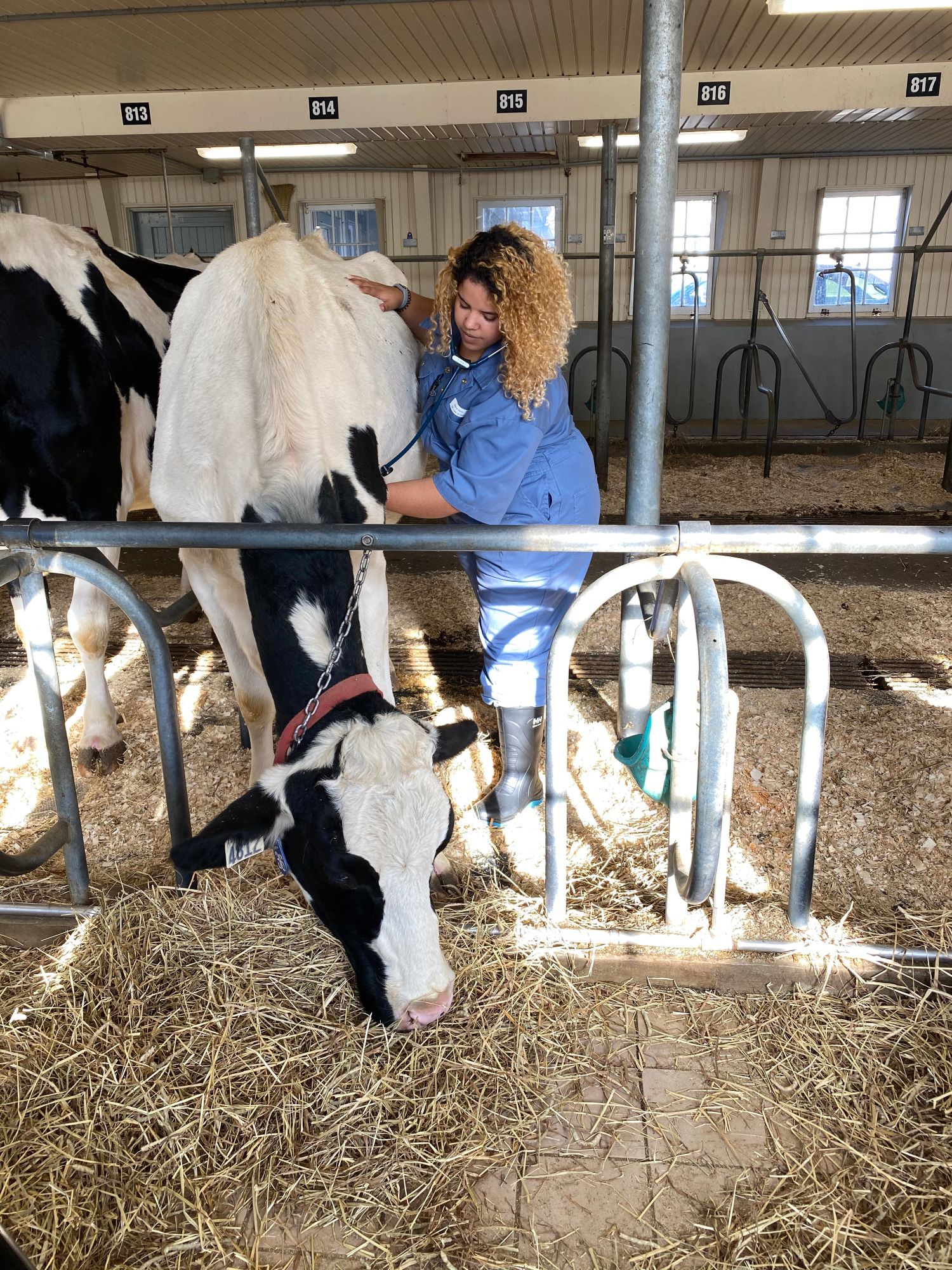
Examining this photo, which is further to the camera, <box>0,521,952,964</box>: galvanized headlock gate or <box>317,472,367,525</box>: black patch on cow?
<box>317,472,367,525</box>: black patch on cow

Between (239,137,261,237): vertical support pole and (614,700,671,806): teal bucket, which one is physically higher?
(239,137,261,237): vertical support pole

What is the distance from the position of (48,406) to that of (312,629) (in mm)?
1792

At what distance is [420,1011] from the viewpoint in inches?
67.4

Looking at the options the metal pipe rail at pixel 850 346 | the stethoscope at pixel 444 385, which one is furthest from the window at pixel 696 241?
the stethoscope at pixel 444 385

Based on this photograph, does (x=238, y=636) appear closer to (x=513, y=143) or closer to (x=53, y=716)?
(x=53, y=716)

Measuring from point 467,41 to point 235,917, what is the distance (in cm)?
666

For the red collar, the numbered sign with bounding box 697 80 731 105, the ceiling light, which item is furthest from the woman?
the ceiling light

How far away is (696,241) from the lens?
14.4m

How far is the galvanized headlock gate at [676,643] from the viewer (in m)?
1.83

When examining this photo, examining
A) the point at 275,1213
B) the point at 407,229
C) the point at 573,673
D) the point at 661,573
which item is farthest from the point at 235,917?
the point at 407,229

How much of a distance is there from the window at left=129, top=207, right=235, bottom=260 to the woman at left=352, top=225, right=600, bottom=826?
14062 mm

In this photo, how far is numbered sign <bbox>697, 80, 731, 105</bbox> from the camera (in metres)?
6.50

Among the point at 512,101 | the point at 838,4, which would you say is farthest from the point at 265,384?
the point at 512,101

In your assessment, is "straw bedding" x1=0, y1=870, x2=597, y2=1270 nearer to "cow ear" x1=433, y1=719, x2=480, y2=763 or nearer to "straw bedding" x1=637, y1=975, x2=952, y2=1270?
"straw bedding" x1=637, y1=975, x2=952, y2=1270
